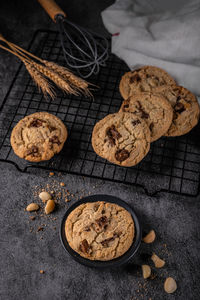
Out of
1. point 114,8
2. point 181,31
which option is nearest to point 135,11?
point 114,8

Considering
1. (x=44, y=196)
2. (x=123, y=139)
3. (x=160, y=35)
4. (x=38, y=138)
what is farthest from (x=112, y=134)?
(x=160, y=35)

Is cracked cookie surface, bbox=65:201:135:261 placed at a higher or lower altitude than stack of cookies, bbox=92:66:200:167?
lower

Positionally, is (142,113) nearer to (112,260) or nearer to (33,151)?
(33,151)

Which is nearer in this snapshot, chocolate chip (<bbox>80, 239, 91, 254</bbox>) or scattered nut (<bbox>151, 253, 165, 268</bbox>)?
chocolate chip (<bbox>80, 239, 91, 254</bbox>)

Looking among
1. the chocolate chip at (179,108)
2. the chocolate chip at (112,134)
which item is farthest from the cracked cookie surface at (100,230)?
the chocolate chip at (179,108)

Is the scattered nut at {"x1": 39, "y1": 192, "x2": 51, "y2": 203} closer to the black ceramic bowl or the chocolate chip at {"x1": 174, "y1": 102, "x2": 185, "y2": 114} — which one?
the black ceramic bowl

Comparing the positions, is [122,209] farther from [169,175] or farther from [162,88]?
[162,88]

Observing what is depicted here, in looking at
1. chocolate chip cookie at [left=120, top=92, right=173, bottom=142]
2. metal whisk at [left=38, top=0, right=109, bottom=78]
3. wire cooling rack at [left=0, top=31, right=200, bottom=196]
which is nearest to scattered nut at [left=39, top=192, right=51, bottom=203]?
wire cooling rack at [left=0, top=31, right=200, bottom=196]

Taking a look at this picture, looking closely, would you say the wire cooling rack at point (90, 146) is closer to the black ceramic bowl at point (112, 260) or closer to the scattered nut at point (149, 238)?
the black ceramic bowl at point (112, 260)
